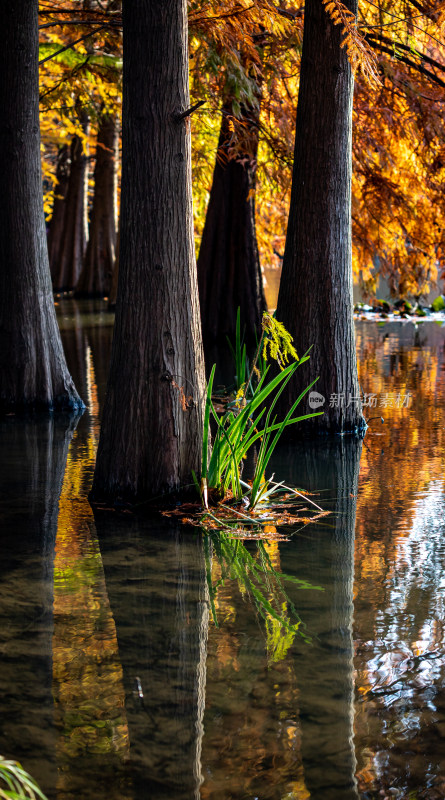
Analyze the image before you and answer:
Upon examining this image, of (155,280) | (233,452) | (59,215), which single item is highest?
(59,215)

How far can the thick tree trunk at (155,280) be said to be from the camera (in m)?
5.75

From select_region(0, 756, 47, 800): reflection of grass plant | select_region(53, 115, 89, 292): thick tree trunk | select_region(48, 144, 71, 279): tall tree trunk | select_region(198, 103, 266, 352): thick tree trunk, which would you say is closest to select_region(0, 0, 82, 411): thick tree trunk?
select_region(198, 103, 266, 352): thick tree trunk

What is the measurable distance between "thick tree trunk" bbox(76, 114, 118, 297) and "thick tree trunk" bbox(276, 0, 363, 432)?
1838 cm

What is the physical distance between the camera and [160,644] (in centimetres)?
382

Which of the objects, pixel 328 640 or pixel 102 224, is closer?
pixel 328 640

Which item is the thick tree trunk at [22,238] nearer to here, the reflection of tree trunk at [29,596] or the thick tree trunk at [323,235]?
the reflection of tree trunk at [29,596]

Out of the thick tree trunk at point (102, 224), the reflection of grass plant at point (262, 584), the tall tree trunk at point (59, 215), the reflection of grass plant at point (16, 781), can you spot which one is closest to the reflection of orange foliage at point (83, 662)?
the reflection of grass plant at point (262, 584)

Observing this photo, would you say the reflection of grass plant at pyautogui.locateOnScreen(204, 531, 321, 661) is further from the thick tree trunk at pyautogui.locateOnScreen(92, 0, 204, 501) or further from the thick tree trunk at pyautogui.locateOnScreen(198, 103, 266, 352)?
the thick tree trunk at pyautogui.locateOnScreen(198, 103, 266, 352)

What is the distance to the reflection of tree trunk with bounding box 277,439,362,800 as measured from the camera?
2.87 metres

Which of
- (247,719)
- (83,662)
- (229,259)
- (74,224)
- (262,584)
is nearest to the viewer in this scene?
(247,719)

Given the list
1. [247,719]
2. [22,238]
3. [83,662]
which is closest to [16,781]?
[247,719]

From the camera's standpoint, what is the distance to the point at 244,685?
3404 millimetres

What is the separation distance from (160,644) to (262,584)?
32.9 inches

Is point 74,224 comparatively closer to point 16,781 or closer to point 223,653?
point 223,653
